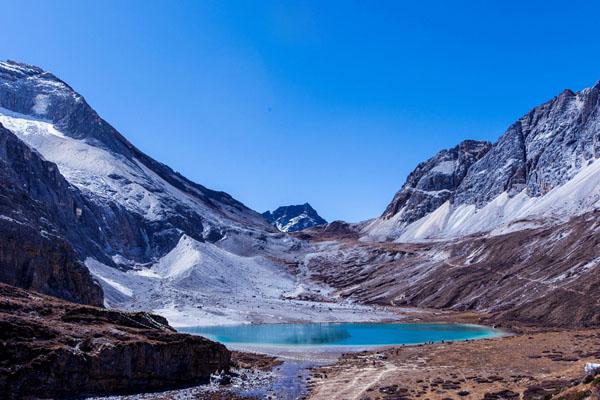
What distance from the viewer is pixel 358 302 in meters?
155

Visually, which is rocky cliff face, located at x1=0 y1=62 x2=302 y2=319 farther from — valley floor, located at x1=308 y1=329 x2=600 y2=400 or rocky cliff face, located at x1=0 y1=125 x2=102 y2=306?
valley floor, located at x1=308 y1=329 x2=600 y2=400

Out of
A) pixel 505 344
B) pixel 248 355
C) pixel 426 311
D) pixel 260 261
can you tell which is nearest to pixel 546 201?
pixel 426 311

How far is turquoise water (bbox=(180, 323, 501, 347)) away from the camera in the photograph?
279ft

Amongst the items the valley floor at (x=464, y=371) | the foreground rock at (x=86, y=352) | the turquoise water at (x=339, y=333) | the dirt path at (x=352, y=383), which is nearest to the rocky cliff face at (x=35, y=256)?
the foreground rock at (x=86, y=352)

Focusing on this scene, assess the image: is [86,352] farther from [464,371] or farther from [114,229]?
[114,229]

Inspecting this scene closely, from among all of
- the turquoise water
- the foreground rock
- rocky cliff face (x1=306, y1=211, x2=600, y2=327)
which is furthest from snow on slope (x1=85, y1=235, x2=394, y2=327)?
the foreground rock

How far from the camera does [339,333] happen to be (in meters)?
100

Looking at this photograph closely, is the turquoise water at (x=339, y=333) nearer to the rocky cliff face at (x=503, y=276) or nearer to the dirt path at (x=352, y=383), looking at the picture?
the rocky cliff face at (x=503, y=276)

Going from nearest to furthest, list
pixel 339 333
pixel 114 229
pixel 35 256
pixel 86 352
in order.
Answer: pixel 86 352
pixel 35 256
pixel 339 333
pixel 114 229

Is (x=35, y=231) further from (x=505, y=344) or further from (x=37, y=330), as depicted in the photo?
(x=505, y=344)

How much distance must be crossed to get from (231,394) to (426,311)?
98.3 m

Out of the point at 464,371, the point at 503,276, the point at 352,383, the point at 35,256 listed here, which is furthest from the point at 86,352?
the point at 503,276

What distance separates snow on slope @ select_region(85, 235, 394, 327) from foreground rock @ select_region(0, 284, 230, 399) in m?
62.5

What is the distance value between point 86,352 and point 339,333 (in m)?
67.8
